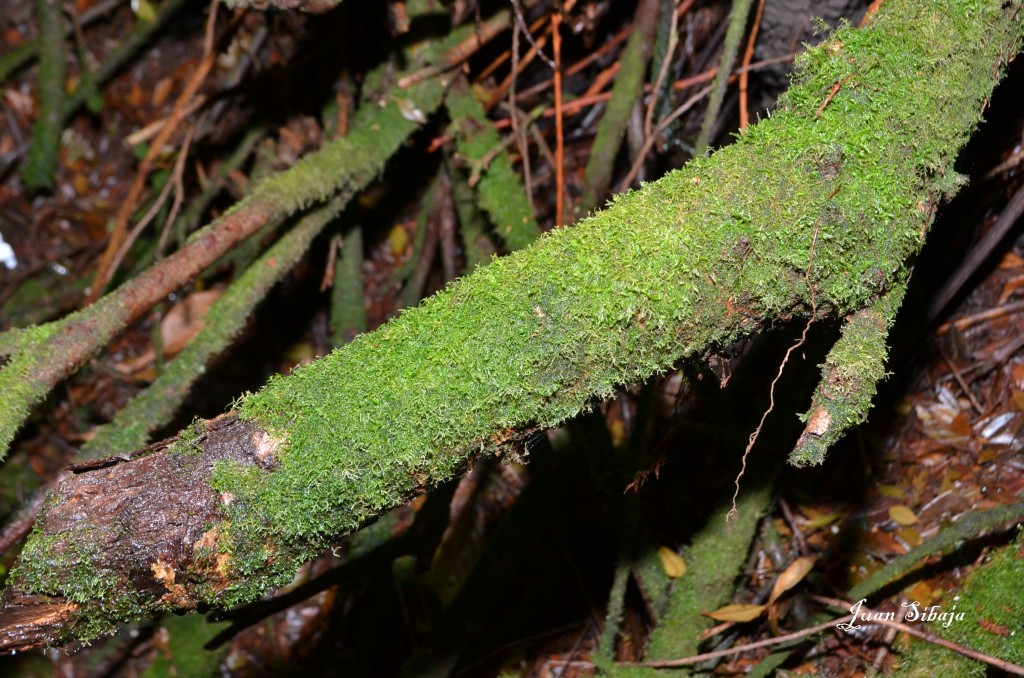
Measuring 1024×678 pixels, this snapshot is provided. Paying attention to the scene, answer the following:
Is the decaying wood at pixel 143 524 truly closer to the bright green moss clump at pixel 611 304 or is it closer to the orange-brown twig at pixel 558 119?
the bright green moss clump at pixel 611 304

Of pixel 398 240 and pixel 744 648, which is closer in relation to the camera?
pixel 744 648

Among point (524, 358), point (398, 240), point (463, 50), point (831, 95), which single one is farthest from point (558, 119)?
point (524, 358)

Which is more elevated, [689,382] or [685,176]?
[685,176]

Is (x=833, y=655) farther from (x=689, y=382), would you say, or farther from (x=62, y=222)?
(x=62, y=222)

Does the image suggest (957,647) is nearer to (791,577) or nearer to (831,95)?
(791,577)

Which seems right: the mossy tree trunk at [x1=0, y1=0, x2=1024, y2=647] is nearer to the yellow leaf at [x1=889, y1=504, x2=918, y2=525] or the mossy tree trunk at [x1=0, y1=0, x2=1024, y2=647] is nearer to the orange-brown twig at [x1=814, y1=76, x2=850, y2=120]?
the orange-brown twig at [x1=814, y1=76, x2=850, y2=120]

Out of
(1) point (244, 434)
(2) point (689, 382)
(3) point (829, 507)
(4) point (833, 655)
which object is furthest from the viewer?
(3) point (829, 507)

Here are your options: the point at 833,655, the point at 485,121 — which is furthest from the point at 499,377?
the point at 485,121
